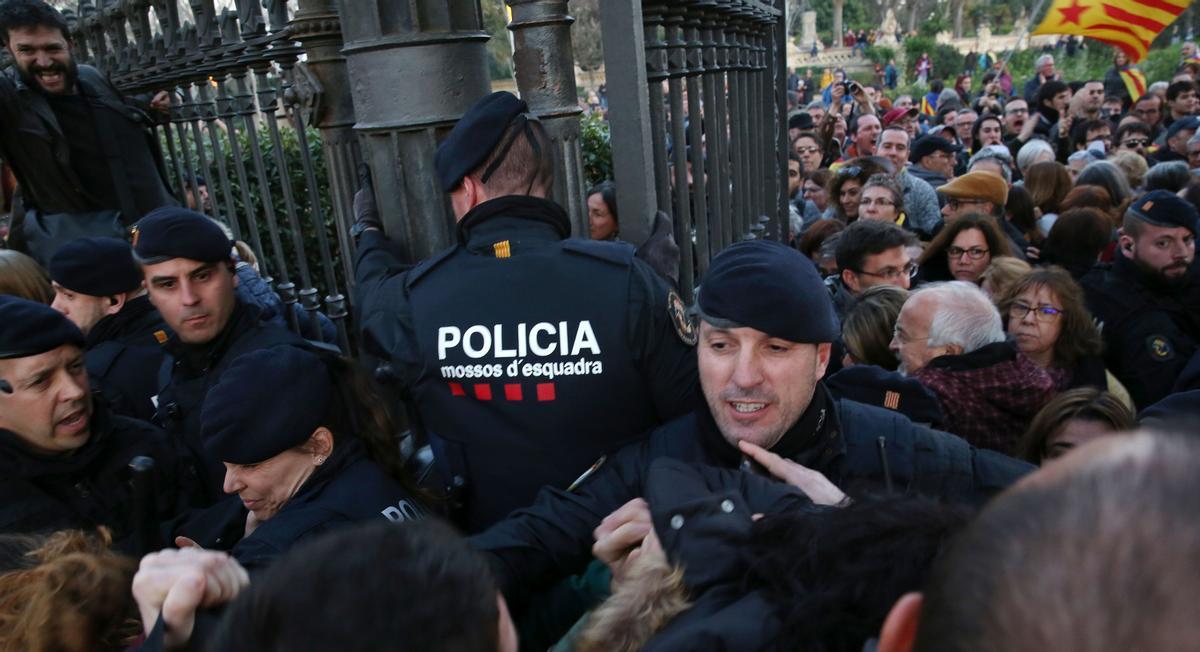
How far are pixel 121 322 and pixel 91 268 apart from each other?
0.22m

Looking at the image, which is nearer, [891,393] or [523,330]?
[523,330]

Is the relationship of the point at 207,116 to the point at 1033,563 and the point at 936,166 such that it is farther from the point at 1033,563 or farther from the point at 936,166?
the point at 936,166

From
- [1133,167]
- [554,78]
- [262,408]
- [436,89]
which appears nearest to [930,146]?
[1133,167]

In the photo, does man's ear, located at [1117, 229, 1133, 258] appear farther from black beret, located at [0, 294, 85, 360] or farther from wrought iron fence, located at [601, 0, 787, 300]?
black beret, located at [0, 294, 85, 360]

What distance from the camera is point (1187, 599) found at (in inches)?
21.7

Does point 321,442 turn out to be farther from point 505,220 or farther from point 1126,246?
point 1126,246

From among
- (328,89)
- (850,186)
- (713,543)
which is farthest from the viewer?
(850,186)

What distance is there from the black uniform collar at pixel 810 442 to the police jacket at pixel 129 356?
210 cm

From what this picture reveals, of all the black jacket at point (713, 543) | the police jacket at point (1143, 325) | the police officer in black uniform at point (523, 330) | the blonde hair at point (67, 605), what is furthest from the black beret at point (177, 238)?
the police jacket at point (1143, 325)

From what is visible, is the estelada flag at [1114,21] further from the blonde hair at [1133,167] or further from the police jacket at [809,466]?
the police jacket at [809,466]

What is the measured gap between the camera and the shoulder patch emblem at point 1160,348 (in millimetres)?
3430

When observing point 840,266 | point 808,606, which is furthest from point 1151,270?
point 808,606

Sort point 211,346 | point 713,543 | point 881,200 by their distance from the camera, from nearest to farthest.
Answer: point 713,543 < point 211,346 < point 881,200

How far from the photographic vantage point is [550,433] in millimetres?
2074
